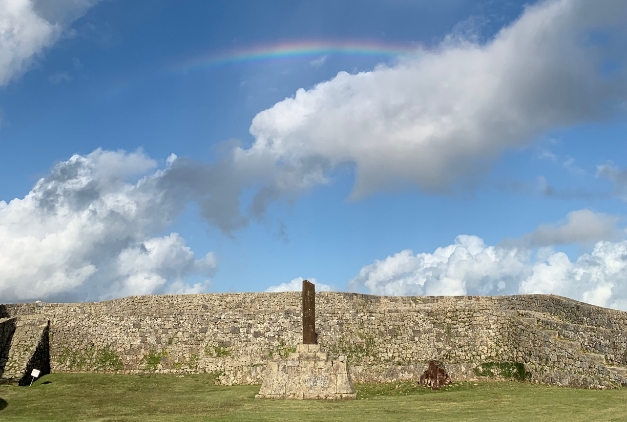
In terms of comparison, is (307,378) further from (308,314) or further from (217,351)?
(217,351)

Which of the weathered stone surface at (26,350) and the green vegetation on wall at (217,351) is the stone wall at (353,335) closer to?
the green vegetation on wall at (217,351)

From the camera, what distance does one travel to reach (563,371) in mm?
26547

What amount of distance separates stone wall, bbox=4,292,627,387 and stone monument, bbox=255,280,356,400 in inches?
146

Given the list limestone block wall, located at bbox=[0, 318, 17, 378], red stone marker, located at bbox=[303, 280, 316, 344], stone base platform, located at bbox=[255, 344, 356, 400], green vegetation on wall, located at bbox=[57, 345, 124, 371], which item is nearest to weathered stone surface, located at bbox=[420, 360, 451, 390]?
stone base platform, located at bbox=[255, 344, 356, 400]

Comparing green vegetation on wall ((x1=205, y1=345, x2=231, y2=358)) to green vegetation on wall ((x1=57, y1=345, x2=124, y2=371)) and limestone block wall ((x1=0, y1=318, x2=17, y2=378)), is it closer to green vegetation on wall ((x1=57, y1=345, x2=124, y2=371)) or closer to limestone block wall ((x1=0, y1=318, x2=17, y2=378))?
green vegetation on wall ((x1=57, y1=345, x2=124, y2=371))

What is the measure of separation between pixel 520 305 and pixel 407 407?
1931cm

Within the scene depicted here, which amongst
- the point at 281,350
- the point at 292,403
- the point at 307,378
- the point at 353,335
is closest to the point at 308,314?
the point at 307,378

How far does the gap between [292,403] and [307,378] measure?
189 centimetres

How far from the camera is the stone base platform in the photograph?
2378 centimetres

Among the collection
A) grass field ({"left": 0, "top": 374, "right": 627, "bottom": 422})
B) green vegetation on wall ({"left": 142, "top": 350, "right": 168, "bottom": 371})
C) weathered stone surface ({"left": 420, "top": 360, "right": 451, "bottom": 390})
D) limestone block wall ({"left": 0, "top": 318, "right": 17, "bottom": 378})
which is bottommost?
grass field ({"left": 0, "top": 374, "right": 627, "bottom": 422})

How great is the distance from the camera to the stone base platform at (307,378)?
23781mm

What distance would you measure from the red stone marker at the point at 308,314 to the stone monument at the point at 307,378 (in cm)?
92

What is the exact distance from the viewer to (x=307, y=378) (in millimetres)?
24109

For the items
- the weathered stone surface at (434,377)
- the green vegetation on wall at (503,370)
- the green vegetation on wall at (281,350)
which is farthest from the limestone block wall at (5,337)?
the green vegetation on wall at (503,370)
